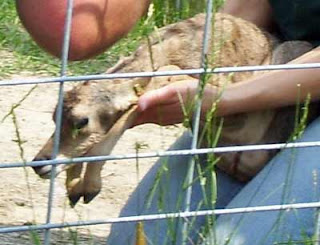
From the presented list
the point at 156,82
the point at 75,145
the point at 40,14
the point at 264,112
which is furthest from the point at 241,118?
the point at 40,14

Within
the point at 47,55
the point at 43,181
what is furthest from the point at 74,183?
the point at 47,55

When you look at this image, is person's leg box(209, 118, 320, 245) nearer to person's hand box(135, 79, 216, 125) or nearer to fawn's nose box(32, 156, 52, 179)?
person's hand box(135, 79, 216, 125)

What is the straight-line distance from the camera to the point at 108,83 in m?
2.21

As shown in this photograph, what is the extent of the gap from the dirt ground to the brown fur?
1.51 feet

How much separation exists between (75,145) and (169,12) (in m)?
2.16

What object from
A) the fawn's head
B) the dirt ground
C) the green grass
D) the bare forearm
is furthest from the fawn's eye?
the green grass

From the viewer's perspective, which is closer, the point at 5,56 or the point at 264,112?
the point at 264,112

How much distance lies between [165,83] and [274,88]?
233mm

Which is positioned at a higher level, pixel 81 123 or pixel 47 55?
pixel 81 123

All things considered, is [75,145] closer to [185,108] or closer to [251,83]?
[185,108]

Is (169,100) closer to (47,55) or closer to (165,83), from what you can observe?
(165,83)

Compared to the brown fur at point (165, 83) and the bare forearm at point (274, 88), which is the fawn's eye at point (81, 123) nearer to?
the brown fur at point (165, 83)

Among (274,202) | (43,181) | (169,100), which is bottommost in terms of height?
(43,181)

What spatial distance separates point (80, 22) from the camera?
2039 millimetres
